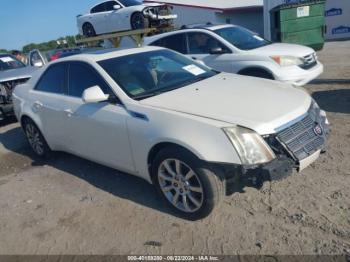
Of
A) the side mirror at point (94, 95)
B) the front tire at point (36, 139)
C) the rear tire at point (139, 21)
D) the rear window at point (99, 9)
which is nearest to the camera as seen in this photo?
the side mirror at point (94, 95)

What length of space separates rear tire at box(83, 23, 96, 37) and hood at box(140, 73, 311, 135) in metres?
11.0

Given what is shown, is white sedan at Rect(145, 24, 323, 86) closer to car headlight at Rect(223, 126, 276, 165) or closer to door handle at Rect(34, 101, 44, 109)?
door handle at Rect(34, 101, 44, 109)

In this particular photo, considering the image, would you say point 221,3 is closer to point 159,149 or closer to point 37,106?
point 37,106

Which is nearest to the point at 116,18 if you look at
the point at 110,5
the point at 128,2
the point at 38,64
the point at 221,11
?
the point at 128,2

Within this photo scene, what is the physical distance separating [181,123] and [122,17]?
10.6 meters

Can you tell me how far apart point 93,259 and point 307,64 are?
224 inches

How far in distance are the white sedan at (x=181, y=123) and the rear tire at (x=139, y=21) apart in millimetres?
7857

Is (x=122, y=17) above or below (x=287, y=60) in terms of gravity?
above

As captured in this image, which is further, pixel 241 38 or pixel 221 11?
pixel 221 11

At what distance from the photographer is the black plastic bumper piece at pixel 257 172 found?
3.23m

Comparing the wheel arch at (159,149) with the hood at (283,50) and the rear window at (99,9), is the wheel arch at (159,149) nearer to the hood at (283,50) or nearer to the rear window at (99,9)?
the hood at (283,50)

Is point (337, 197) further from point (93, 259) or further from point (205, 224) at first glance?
point (93, 259)

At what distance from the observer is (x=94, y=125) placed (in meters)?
4.40

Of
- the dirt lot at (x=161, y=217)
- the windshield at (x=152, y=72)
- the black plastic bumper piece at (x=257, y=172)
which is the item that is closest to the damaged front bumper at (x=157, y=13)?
the windshield at (x=152, y=72)
